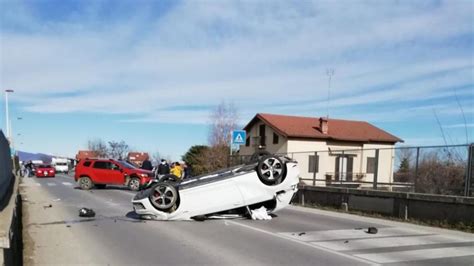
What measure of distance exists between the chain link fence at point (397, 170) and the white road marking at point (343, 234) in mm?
2384

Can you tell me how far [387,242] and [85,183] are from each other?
19.1m

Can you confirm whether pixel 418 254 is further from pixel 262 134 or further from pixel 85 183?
pixel 262 134

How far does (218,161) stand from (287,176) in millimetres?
29878

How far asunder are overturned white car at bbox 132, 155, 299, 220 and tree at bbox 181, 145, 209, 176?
2693 cm

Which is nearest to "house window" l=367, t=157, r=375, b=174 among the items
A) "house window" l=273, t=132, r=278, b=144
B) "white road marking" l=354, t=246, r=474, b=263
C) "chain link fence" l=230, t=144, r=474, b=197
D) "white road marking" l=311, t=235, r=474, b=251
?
"chain link fence" l=230, t=144, r=474, b=197

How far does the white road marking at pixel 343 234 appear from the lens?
9680mm

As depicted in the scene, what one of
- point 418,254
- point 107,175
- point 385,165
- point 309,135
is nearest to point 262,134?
point 309,135

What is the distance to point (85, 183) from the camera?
81.7 feet

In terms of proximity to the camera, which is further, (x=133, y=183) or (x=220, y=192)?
(x=133, y=183)

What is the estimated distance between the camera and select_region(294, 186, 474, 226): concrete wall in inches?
468

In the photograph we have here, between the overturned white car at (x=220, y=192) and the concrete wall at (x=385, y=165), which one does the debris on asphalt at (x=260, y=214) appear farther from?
the concrete wall at (x=385, y=165)

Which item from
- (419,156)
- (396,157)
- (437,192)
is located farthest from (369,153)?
(437,192)

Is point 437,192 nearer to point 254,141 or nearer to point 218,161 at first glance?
point 218,161

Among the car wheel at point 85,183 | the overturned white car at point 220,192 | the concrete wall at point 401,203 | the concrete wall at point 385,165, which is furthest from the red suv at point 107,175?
the overturned white car at point 220,192
